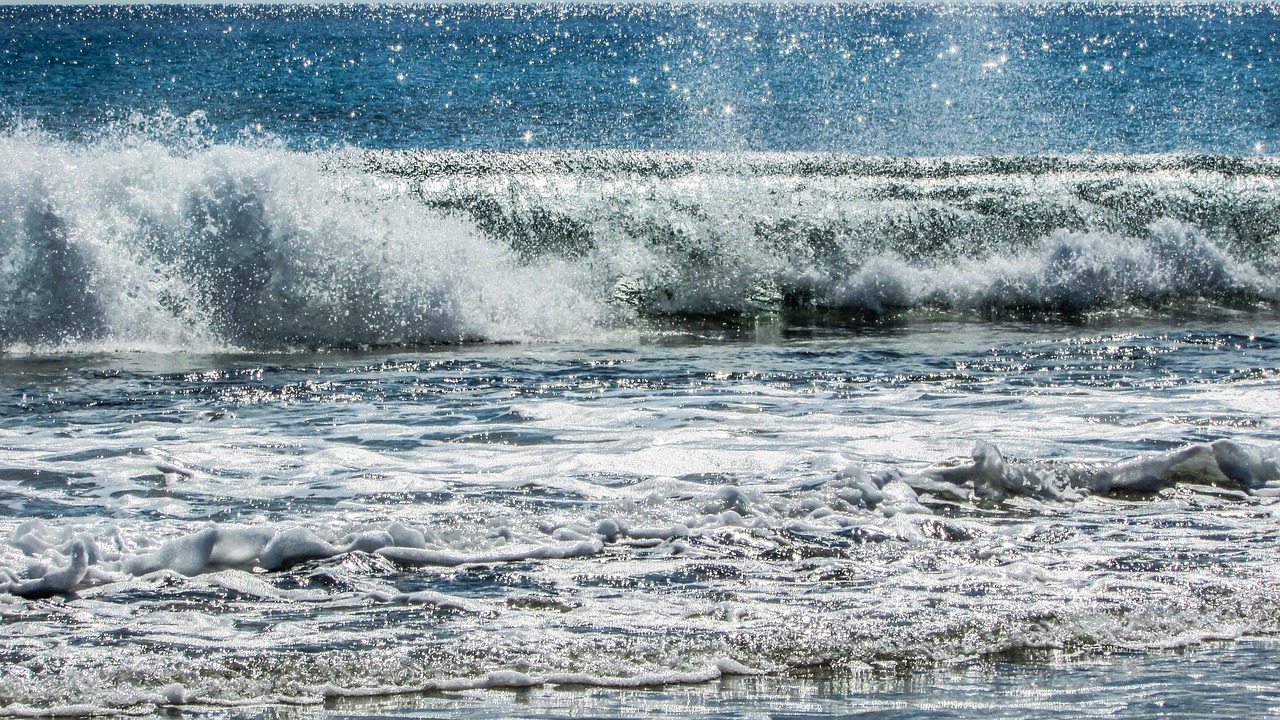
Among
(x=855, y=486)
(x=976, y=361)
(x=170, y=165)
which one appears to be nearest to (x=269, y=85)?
(x=170, y=165)

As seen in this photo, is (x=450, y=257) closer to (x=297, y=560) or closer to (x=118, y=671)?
(x=297, y=560)

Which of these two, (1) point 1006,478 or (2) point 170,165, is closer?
(1) point 1006,478

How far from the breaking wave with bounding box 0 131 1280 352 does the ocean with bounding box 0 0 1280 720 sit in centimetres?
4

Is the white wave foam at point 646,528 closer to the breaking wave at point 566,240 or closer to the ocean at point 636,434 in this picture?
the ocean at point 636,434

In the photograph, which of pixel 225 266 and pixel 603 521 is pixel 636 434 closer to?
pixel 603 521

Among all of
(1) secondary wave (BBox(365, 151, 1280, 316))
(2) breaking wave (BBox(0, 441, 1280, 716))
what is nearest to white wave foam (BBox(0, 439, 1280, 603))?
(2) breaking wave (BBox(0, 441, 1280, 716))

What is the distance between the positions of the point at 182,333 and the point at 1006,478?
19.1 ft

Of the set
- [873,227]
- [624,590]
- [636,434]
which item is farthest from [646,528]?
[873,227]

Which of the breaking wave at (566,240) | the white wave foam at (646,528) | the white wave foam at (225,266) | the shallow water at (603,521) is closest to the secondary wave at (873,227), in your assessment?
the breaking wave at (566,240)

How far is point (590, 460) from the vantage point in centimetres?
562

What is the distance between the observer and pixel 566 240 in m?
11.9

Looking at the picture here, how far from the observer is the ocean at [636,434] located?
11.3 feet

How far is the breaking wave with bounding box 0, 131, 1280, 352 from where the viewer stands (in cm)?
931

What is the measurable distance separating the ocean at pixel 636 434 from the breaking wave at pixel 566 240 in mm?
42
